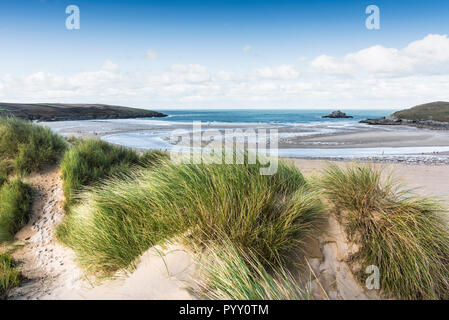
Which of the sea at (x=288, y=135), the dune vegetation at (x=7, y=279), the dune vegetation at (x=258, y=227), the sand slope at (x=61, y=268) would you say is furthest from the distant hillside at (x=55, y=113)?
the dune vegetation at (x=258, y=227)

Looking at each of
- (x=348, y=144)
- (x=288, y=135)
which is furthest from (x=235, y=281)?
(x=288, y=135)

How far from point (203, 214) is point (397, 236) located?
216 centimetres

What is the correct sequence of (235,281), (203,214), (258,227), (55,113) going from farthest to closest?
1. (55,113)
2. (203,214)
3. (258,227)
4. (235,281)

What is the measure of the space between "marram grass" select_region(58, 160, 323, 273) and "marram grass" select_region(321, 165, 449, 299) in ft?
1.54

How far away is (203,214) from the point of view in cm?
320

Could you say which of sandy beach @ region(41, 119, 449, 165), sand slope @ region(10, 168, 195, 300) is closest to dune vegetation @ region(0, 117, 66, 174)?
sand slope @ region(10, 168, 195, 300)

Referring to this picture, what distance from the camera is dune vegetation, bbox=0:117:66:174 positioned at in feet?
23.9

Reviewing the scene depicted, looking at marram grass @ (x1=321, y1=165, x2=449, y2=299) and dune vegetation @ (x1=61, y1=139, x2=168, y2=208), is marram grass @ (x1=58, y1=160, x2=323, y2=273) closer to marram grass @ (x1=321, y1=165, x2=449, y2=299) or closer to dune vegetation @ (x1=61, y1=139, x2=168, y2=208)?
marram grass @ (x1=321, y1=165, x2=449, y2=299)

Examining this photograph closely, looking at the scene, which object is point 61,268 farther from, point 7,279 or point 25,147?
A: point 25,147

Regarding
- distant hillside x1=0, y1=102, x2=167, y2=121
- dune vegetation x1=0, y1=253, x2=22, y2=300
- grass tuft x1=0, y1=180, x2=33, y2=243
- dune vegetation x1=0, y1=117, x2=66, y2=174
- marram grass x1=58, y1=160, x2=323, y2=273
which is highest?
distant hillside x1=0, y1=102, x2=167, y2=121

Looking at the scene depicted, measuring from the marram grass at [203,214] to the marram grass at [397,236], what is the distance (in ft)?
1.54

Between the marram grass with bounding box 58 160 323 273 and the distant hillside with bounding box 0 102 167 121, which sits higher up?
the distant hillside with bounding box 0 102 167 121

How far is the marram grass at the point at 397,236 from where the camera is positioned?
2881 mm
